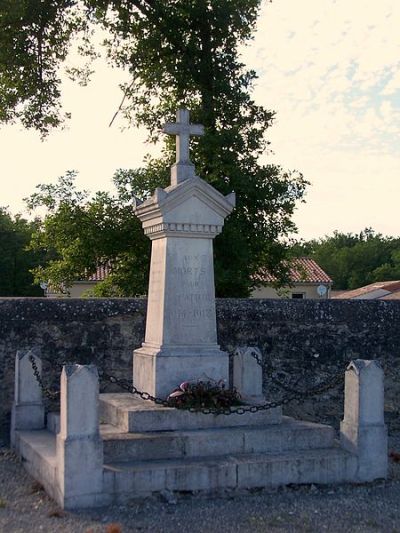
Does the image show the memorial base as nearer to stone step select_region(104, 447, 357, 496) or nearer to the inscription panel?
the inscription panel

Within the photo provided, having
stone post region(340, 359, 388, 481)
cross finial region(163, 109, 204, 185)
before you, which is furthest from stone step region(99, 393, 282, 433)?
cross finial region(163, 109, 204, 185)

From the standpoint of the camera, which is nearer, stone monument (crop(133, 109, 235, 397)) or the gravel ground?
the gravel ground

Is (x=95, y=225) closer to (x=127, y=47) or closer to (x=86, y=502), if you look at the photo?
(x=127, y=47)

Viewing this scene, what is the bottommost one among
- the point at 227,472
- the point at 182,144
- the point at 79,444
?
the point at 227,472

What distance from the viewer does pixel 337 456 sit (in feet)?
24.0

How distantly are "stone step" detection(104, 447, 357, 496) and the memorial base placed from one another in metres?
1.18

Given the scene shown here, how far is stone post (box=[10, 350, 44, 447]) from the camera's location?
9164 millimetres

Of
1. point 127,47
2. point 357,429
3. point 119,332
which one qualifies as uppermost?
point 127,47

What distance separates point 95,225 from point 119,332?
725 centimetres

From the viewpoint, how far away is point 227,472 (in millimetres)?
6832

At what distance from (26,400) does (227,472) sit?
343 centimetres

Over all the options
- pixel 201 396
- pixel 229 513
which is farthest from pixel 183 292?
pixel 229 513

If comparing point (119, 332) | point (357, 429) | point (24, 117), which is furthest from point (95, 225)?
point (357, 429)

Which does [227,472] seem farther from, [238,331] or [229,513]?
[238,331]
